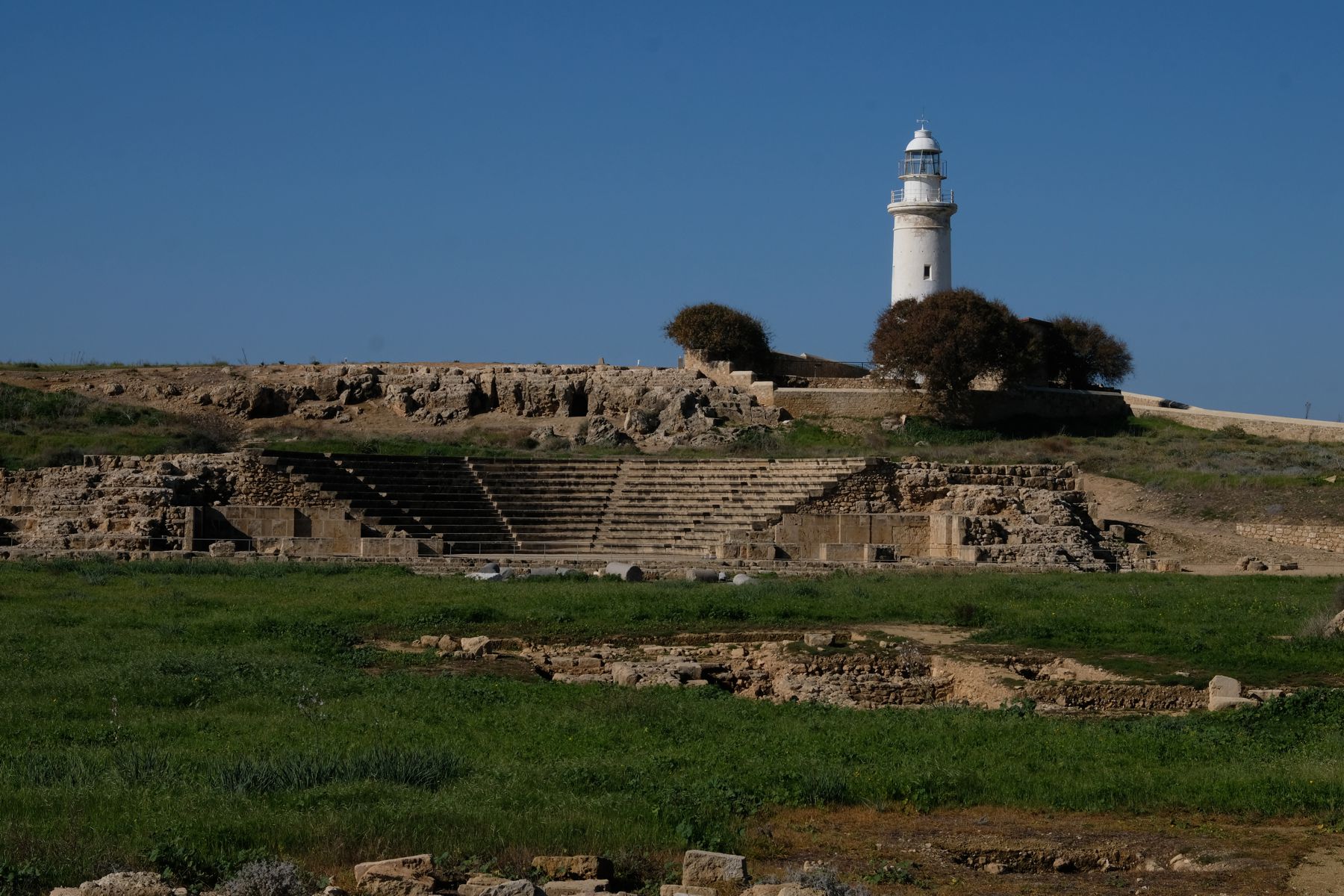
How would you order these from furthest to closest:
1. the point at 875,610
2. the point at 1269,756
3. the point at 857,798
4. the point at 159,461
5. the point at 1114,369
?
the point at 1114,369
the point at 159,461
the point at 875,610
the point at 1269,756
the point at 857,798

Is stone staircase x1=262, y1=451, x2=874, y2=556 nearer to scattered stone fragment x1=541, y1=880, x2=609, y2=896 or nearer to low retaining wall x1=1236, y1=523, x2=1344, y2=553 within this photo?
low retaining wall x1=1236, y1=523, x2=1344, y2=553

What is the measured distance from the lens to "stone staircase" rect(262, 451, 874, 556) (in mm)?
29250

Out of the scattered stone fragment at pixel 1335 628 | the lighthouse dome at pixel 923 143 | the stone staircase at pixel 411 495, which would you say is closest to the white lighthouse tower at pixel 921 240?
the lighthouse dome at pixel 923 143

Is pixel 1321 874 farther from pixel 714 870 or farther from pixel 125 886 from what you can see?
pixel 125 886

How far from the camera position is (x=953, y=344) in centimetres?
4278

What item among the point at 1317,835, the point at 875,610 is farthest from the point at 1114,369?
the point at 1317,835

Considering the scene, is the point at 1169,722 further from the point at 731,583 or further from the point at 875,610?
the point at 731,583

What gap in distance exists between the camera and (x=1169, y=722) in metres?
11.9

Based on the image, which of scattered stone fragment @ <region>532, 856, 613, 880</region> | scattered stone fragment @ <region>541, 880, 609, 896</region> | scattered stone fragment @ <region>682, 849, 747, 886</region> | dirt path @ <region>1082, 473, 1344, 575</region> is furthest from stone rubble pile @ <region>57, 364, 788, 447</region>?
scattered stone fragment @ <region>541, 880, 609, 896</region>

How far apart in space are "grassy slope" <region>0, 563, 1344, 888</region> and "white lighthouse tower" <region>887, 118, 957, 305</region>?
118 feet

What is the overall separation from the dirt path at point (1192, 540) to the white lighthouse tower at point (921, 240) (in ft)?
63.1

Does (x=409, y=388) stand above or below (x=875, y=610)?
above

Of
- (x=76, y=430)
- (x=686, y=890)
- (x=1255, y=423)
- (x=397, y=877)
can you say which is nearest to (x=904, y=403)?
(x=1255, y=423)

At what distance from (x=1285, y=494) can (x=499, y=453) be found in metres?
17.7
